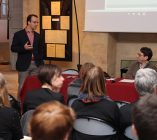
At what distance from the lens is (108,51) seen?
7.12m

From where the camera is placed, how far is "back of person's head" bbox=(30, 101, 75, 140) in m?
1.47

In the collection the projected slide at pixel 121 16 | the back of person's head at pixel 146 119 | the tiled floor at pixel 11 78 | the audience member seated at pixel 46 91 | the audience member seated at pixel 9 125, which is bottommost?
the tiled floor at pixel 11 78

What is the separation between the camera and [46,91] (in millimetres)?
3168

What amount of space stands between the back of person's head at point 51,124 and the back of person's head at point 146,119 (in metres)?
0.30

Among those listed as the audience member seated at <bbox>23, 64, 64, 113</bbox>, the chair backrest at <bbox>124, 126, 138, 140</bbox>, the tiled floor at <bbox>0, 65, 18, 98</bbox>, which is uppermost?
the audience member seated at <bbox>23, 64, 64, 113</bbox>

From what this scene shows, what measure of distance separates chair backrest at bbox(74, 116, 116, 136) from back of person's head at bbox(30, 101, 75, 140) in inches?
46.7

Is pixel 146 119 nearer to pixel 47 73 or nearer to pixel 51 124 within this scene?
pixel 51 124

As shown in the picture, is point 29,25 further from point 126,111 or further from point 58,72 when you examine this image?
point 126,111

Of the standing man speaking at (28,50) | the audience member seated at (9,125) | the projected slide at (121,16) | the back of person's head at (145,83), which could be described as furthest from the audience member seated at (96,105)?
the projected slide at (121,16)

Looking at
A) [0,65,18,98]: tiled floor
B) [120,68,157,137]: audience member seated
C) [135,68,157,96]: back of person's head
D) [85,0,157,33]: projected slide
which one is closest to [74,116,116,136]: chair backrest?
[120,68,157,137]: audience member seated

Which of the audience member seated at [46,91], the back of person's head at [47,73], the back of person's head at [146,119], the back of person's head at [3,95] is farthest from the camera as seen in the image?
the back of person's head at [47,73]

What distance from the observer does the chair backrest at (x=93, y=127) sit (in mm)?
2719

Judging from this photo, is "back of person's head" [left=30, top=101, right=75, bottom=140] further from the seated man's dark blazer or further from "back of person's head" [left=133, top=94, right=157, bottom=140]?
the seated man's dark blazer

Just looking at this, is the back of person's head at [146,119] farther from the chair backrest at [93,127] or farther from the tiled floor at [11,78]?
the tiled floor at [11,78]
